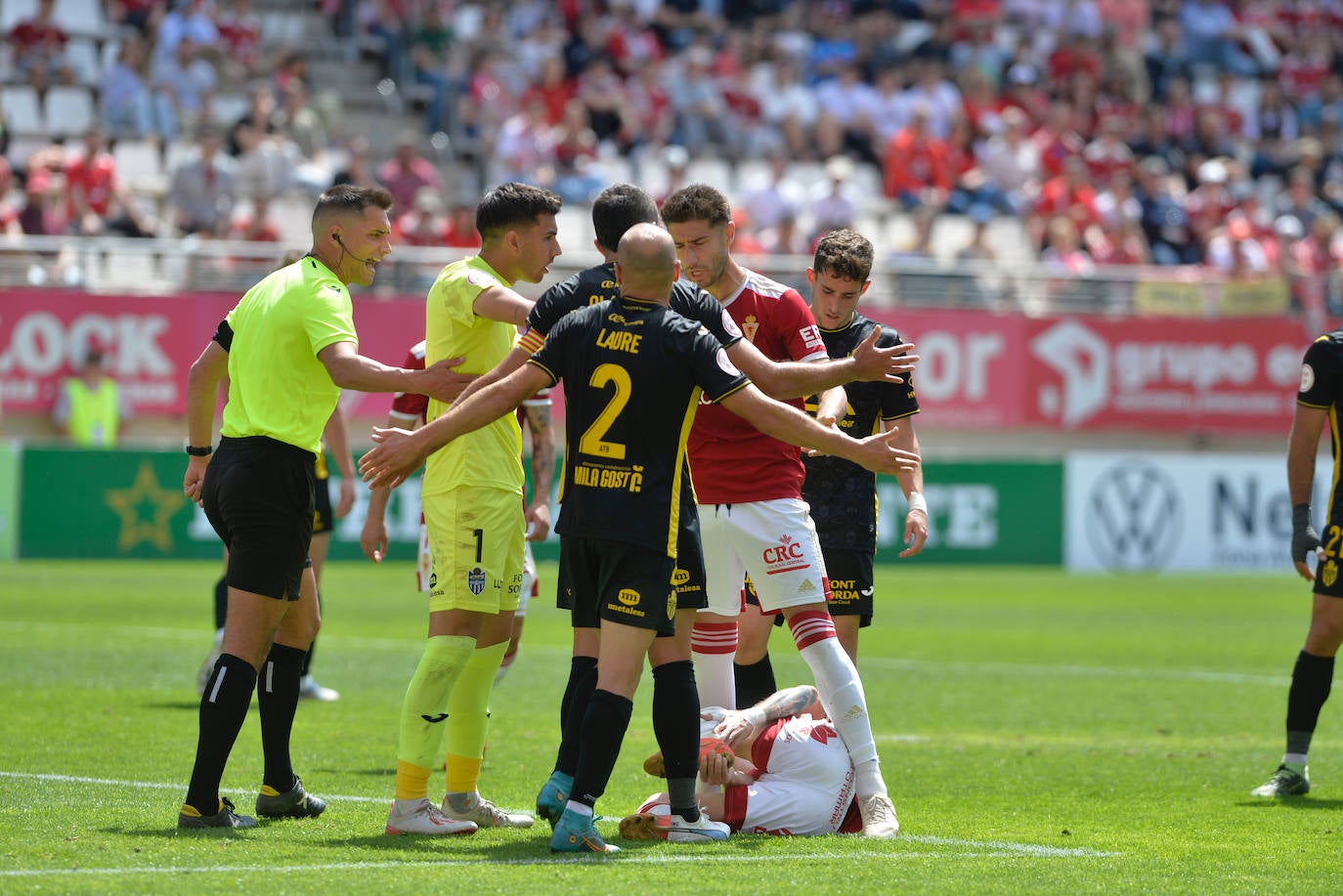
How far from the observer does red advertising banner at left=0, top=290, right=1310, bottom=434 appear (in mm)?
22016

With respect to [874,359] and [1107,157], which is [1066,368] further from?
[874,359]

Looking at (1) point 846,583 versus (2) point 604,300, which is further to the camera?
(1) point 846,583

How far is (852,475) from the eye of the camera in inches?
315

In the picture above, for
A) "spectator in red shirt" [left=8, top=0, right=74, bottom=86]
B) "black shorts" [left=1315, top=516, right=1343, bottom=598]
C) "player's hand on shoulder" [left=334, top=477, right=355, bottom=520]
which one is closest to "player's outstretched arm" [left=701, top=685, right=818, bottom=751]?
"black shorts" [left=1315, top=516, right=1343, bottom=598]

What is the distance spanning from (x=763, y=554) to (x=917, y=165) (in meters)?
21.1

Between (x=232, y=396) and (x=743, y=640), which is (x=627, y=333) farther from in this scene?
(x=743, y=640)

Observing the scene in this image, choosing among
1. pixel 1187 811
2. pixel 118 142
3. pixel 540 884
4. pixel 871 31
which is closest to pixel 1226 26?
pixel 871 31

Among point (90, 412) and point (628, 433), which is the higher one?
point (628, 433)

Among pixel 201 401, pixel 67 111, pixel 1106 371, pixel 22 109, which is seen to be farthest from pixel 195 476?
pixel 1106 371

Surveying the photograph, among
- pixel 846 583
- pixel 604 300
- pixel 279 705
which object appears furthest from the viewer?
pixel 846 583

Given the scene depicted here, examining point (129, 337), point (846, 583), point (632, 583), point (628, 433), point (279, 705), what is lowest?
point (279, 705)

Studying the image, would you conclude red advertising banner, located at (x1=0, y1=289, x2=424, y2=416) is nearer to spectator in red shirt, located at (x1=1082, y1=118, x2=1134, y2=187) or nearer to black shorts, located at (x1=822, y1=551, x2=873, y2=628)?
spectator in red shirt, located at (x1=1082, y1=118, x2=1134, y2=187)

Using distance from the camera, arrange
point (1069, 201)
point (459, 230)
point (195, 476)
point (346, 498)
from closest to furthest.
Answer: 1. point (195, 476)
2. point (346, 498)
3. point (459, 230)
4. point (1069, 201)

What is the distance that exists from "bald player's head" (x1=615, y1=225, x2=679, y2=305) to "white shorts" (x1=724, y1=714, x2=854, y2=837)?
194 cm
